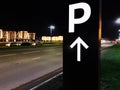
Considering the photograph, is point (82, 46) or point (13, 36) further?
point (13, 36)

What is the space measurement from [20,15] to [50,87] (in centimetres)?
7927

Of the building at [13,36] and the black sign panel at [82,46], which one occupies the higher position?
the building at [13,36]

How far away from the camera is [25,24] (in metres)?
96.1

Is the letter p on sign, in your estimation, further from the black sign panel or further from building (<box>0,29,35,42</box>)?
building (<box>0,29,35,42</box>)

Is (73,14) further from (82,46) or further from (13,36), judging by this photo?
(13,36)

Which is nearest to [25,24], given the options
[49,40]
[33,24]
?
[33,24]

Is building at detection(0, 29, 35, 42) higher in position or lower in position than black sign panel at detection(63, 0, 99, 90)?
higher

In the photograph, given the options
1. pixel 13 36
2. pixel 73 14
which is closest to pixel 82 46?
pixel 73 14

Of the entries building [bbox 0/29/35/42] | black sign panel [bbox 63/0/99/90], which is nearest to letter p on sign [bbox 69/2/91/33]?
black sign panel [bbox 63/0/99/90]

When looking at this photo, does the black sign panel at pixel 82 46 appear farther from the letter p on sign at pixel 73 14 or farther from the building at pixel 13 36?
the building at pixel 13 36

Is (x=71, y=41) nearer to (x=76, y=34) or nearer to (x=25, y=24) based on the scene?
(x=76, y=34)

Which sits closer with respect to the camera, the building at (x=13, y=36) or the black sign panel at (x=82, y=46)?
the black sign panel at (x=82, y=46)

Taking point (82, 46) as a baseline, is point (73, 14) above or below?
above

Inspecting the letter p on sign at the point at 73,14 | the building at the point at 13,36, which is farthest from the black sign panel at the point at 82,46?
the building at the point at 13,36
